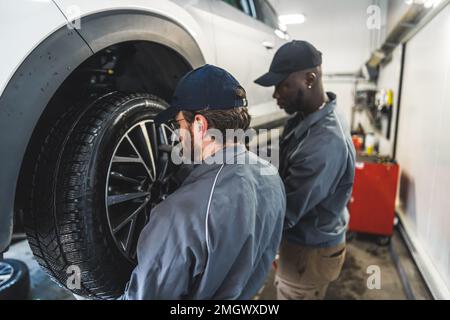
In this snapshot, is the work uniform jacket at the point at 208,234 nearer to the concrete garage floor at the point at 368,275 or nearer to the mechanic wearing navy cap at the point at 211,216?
the mechanic wearing navy cap at the point at 211,216

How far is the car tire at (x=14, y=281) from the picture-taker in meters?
1.71

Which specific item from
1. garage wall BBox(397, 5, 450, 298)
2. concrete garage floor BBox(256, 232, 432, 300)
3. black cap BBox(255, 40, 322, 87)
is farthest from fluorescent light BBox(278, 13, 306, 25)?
concrete garage floor BBox(256, 232, 432, 300)

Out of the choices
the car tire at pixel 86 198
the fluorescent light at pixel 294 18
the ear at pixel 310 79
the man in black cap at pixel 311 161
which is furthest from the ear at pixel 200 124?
the fluorescent light at pixel 294 18

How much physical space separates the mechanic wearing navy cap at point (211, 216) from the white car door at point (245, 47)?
1.59 ft

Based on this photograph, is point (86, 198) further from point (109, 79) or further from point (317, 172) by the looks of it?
point (317, 172)

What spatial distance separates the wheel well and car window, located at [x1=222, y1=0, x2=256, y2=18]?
553 millimetres

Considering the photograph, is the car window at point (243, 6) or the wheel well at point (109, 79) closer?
the wheel well at point (109, 79)

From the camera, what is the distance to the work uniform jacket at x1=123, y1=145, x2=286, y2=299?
67 centimetres

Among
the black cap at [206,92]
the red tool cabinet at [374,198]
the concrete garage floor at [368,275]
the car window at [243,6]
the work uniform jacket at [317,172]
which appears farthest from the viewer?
the red tool cabinet at [374,198]

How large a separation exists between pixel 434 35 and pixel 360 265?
1.75 meters

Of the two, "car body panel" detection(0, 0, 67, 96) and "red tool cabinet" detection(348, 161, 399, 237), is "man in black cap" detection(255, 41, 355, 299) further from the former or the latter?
"red tool cabinet" detection(348, 161, 399, 237)

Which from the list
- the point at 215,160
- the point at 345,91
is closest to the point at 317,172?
the point at 215,160

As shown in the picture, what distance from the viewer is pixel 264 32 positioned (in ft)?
5.56
